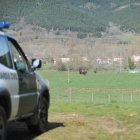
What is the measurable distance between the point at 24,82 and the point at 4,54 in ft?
2.63

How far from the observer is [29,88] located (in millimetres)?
6777

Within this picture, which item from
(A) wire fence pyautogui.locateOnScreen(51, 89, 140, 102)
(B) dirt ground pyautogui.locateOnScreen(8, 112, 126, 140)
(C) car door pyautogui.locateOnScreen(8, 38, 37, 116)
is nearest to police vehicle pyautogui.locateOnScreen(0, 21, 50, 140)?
(C) car door pyautogui.locateOnScreen(8, 38, 37, 116)

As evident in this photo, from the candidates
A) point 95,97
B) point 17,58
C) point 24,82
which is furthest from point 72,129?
point 95,97

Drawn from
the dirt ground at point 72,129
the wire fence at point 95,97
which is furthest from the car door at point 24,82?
the wire fence at point 95,97

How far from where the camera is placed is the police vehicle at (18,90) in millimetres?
5602

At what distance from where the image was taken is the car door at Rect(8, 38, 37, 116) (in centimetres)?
632

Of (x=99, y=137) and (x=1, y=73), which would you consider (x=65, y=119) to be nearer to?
(x=99, y=137)

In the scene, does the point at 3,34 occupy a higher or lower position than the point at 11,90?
higher

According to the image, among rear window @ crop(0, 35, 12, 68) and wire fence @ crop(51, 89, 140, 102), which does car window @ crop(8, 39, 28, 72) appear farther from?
wire fence @ crop(51, 89, 140, 102)

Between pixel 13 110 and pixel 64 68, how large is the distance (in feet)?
424

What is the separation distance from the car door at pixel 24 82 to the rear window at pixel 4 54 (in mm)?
261

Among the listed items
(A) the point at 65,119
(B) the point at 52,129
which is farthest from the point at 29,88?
(A) the point at 65,119

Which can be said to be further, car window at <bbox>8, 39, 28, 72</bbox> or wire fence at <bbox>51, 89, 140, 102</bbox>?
wire fence at <bbox>51, 89, 140, 102</bbox>

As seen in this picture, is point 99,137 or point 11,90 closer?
point 11,90
